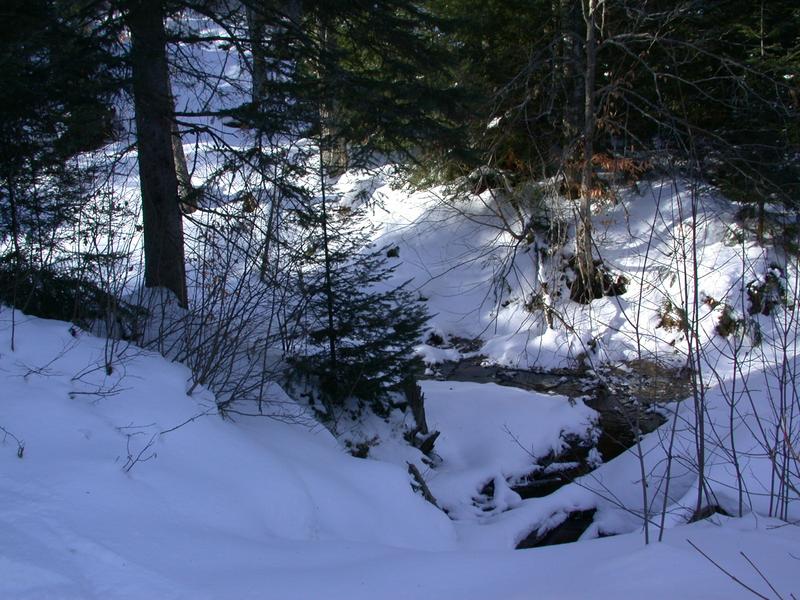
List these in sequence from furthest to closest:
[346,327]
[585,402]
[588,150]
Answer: [588,150] < [585,402] < [346,327]

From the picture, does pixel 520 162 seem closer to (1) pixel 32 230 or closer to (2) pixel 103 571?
(1) pixel 32 230

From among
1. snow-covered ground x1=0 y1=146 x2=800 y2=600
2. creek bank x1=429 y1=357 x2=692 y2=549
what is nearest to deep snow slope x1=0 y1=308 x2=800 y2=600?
snow-covered ground x1=0 y1=146 x2=800 y2=600

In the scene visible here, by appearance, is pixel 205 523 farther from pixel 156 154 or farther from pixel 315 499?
pixel 156 154

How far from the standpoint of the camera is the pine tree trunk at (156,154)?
6914 millimetres

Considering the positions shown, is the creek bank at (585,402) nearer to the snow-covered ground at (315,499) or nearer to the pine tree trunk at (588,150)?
the snow-covered ground at (315,499)

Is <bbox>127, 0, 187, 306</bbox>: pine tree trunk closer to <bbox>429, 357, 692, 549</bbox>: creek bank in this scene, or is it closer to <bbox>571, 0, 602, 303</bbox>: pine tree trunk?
<bbox>429, 357, 692, 549</bbox>: creek bank

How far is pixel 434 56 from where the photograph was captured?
320 inches

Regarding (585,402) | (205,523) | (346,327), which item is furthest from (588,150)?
(205,523)

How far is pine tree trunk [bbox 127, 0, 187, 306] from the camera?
6914mm

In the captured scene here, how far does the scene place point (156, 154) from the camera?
7.42 metres

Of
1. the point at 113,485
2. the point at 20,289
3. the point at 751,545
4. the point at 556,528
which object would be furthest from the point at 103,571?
the point at 556,528

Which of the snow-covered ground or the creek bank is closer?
the snow-covered ground

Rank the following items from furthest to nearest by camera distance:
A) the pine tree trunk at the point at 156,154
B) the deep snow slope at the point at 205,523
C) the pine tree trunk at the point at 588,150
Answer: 1. the pine tree trunk at the point at 588,150
2. the pine tree trunk at the point at 156,154
3. the deep snow slope at the point at 205,523

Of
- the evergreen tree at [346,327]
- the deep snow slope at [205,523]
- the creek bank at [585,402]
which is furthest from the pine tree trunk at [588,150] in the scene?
the deep snow slope at [205,523]
